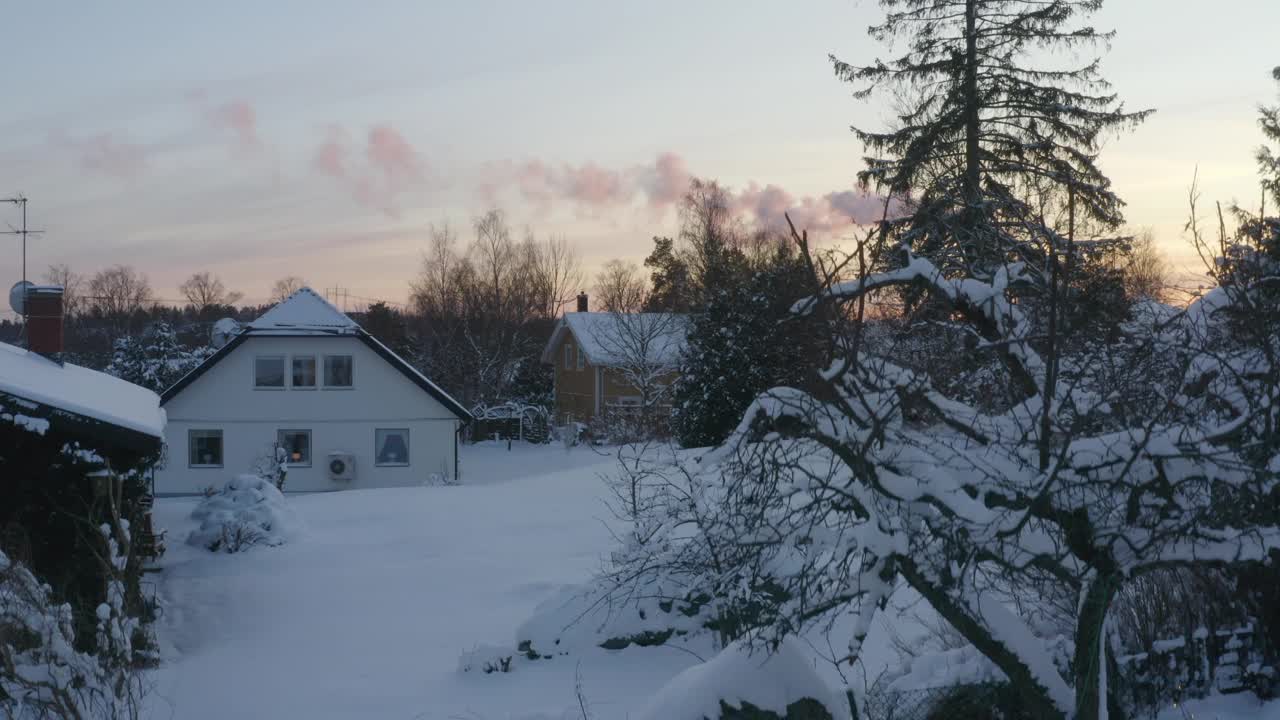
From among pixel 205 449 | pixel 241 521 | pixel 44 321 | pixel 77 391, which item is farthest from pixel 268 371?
pixel 77 391

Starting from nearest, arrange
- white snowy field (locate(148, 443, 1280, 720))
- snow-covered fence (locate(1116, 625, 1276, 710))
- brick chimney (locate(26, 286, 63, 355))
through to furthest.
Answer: snow-covered fence (locate(1116, 625, 1276, 710)) → white snowy field (locate(148, 443, 1280, 720)) → brick chimney (locate(26, 286, 63, 355))

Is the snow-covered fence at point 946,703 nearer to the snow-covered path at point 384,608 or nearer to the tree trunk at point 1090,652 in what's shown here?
the tree trunk at point 1090,652

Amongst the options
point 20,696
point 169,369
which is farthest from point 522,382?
point 20,696

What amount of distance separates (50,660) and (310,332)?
954 inches

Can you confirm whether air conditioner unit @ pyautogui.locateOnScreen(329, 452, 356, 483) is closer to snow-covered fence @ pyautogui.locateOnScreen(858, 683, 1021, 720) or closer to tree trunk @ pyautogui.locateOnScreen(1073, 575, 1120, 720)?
snow-covered fence @ pyautogui.locateOnScreen(858, 683, 1021, 720)

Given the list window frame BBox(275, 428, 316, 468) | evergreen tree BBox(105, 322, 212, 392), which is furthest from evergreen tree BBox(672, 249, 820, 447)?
evergreen tree BBox(105, 322, 212, 392)

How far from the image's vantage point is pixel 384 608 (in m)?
12.9

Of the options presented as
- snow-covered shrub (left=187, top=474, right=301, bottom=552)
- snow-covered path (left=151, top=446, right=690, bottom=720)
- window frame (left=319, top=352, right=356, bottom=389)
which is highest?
window frame (left=319, top=352, right=356, bottom=389)

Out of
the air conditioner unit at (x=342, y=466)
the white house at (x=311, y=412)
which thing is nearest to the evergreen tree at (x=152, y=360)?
the white house at (x=311, y=412)

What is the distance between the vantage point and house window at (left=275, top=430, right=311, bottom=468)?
100 feet

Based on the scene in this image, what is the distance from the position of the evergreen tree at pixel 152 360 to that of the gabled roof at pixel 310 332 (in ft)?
33.3

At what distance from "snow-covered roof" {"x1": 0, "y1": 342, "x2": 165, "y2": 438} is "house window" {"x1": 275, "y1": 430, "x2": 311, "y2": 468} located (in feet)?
37.7

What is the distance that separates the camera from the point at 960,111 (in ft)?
63.8

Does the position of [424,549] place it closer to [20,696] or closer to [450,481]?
[20,696]
